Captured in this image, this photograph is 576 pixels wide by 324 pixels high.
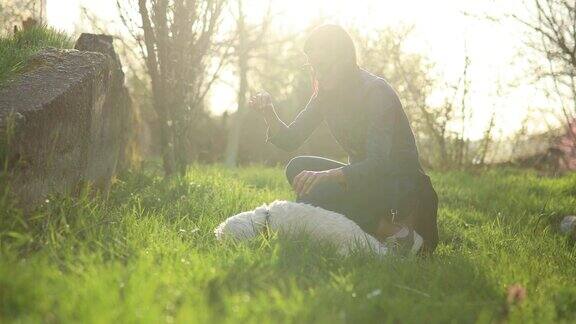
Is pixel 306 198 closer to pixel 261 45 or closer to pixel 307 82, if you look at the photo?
pixel 307 82

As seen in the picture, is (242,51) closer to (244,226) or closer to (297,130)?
(297,130)

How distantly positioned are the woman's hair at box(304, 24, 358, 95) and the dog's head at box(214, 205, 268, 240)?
3.67 ft

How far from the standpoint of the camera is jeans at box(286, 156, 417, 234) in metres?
3.93

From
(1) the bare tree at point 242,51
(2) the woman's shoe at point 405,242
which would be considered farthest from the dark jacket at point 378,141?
(1) the bare tree at point 242,51

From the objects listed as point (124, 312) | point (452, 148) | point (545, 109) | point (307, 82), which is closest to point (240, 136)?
point (307, 82)

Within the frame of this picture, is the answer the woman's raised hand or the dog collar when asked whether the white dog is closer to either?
the dog collar

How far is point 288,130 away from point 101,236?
1832 millimetres

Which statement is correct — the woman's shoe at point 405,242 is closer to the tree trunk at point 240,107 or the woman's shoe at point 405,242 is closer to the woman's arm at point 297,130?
the woman's arm at point 297,130

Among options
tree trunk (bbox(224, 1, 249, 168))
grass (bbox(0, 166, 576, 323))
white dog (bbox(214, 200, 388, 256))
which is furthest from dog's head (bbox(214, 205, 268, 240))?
tree trunk (bbox(224, 1, 249, 168))

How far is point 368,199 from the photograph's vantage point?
3.97m

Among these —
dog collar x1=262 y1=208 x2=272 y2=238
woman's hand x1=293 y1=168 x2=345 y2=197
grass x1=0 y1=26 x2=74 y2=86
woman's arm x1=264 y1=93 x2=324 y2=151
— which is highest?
grass x1=0 y1=26 x2=74 y2=86

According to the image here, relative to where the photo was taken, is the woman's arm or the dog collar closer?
the dog collar

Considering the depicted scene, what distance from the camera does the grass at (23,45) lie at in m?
4.05

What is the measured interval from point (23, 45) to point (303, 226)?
2.85 metres
